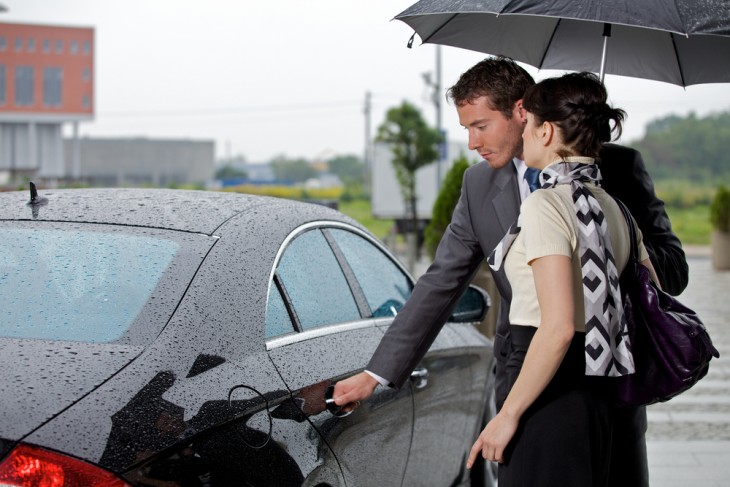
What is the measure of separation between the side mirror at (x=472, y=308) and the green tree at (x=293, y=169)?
4694 inches

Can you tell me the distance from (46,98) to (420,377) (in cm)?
9582

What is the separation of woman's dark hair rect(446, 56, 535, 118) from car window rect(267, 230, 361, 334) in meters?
0.66

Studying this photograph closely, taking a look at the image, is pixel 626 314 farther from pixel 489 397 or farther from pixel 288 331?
pixel 489 397

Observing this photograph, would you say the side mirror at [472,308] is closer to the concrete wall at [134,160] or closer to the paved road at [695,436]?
the paved road at [695,436]

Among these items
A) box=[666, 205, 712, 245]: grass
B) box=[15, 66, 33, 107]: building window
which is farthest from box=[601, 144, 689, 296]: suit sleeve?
box=[15, 66, 33, 107]: building window

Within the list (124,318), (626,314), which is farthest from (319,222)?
(626,314)

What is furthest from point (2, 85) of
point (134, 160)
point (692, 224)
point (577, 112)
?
point (577, 112)

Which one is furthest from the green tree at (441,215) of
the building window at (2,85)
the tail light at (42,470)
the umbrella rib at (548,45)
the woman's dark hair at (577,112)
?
the building window at (2,85)

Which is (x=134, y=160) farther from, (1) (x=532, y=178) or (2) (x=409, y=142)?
(1) (x=532, y=178)

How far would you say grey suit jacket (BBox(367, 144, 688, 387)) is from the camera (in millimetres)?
2957

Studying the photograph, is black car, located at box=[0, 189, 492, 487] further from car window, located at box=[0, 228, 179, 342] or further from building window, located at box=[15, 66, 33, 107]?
building window, located at box=[15, 66, 33, 107]

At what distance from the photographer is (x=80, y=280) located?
2625 millimetres

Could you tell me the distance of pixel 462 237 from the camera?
10.1 ft

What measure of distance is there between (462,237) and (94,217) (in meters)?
1.06
